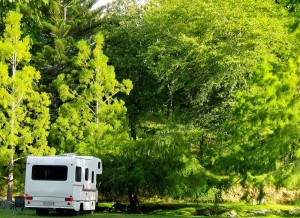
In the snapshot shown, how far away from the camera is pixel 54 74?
38656 mm

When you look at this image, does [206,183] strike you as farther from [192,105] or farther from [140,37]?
[140,37]

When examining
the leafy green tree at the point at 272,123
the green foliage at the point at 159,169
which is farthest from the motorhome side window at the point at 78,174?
the leafy green tree at the point at 272,123

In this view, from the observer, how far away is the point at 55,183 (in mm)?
20453

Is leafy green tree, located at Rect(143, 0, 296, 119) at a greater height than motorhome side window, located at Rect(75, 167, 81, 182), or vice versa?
leafy green tree, located at Rect(143, 0, 296, 119)

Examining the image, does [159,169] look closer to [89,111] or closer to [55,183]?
[55,183]

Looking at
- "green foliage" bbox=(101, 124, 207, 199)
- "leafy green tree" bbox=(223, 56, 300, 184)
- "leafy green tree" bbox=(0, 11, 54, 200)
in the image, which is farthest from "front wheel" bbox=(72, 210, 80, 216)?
"leafy green tree" bbox=(0, 11, 54, 200)

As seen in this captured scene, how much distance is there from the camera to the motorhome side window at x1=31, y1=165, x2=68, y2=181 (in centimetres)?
2053

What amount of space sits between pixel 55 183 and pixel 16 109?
8.78 meters

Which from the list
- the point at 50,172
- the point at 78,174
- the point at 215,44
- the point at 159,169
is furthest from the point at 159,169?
the point at 215,44

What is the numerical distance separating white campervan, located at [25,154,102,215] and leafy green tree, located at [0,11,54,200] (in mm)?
7225

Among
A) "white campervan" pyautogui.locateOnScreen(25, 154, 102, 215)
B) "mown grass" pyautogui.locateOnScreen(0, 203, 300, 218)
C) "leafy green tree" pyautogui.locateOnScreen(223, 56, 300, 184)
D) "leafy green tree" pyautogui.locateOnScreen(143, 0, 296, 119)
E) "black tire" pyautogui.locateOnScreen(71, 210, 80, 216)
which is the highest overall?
"leafy green tree" pyautogui.locateOnScreen(143, 0, 296, 119)

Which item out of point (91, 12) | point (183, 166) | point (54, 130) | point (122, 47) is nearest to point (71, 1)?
A: point (91, 12)

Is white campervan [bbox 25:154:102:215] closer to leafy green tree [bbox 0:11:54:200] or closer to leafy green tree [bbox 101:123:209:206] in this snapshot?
leafy green tree [bbox 101:123:209:206]

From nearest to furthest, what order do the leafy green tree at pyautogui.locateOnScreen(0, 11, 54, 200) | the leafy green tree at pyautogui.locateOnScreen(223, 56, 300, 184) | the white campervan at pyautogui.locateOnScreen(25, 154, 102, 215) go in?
the leafy green tree at pyautogui.locateOnScreen(223, 56, 300, 184), the white campervan at pyautogui.locateOnScreen(25, 154, 102, 215), the leafy green tree at pyautogui.locateOnScreen(0, 11, 54, 200)
